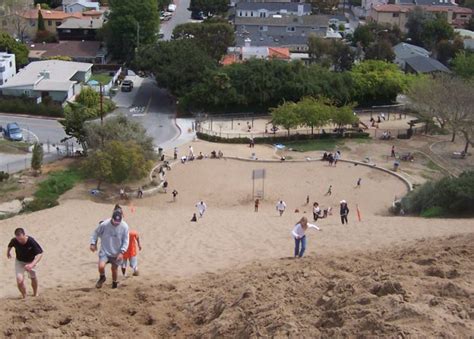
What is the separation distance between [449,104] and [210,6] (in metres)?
48.0

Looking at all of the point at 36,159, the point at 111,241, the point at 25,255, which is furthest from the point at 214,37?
the point at 25,255

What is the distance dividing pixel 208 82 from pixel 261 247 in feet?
115

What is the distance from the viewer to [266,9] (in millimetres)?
83812

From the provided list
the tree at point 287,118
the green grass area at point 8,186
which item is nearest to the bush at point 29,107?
the tree at point 287,118

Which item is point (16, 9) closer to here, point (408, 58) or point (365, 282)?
point (408, 58)

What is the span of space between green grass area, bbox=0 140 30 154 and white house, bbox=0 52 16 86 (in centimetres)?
1337

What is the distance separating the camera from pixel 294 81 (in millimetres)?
52812

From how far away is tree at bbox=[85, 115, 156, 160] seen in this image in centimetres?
3594

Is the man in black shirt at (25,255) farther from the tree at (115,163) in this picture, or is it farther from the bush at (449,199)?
the tree at (115,163)

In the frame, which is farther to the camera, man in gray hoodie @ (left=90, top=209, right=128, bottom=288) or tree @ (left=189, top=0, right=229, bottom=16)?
tree @ (left=189, top=0, right=229, bottom=16)

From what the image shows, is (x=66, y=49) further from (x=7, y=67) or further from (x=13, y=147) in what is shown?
(x=13, y=147)

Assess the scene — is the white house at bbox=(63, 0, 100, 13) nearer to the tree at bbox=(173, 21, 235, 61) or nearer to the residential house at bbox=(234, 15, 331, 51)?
the residential house at bbox=(234, 15, 331, 51)

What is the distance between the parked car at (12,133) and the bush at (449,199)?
25779mm

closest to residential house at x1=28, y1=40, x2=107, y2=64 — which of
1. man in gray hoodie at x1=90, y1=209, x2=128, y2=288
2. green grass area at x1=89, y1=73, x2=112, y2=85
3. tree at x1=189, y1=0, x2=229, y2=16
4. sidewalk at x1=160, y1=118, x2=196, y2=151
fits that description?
Answer: green grass area at x1=89, y1=73, x2=112, y2=85
